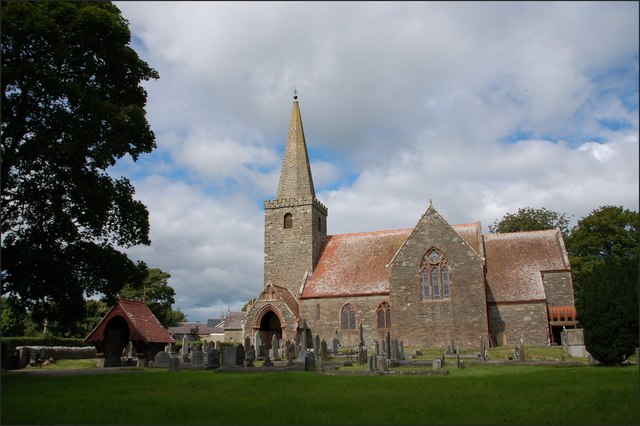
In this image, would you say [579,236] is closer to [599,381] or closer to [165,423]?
[599,381]

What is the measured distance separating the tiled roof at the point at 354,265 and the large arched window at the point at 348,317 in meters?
0.99

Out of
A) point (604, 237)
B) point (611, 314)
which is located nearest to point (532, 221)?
point (604, 237)

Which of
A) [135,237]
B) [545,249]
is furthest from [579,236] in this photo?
[135,237]

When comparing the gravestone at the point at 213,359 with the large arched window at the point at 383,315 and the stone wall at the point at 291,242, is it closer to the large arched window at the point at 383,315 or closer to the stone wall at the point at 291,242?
the large arched window at the point at 383,315

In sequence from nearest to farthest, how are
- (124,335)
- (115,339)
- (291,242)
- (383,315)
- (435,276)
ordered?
(115,339), (124,335), (435,276), (383,315), (291,242)

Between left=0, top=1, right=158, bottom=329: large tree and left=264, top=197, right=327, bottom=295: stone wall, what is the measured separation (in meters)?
21.9

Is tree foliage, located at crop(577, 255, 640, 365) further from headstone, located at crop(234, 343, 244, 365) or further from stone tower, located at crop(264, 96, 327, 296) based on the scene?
stone tower, located at crop(264, 96, 327, 296)

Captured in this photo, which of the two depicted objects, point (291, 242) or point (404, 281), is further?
point (291, 242)

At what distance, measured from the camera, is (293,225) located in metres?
42.9

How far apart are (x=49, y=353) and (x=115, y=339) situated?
24.5 ft

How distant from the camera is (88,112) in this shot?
18.1 m

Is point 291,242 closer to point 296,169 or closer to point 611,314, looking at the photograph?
point 296,169

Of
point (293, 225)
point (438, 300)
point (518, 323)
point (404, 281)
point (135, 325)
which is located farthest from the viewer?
point (293, 225)

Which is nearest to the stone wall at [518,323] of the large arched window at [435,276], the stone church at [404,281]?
the stone church at [404,281]
